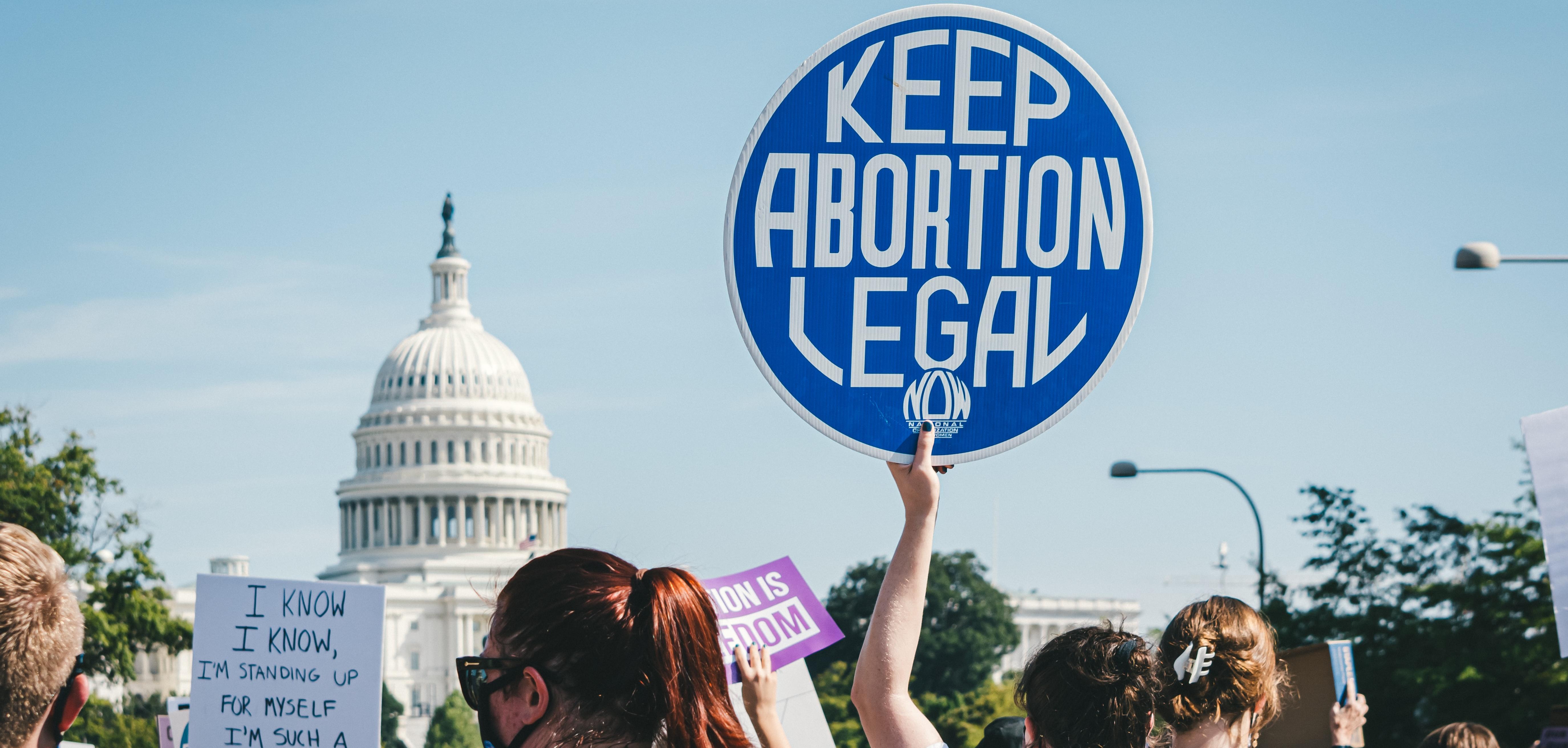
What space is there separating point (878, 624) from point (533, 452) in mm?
112029

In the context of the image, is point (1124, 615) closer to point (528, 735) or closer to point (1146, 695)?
point (1146, 695)

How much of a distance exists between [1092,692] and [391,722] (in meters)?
90.1

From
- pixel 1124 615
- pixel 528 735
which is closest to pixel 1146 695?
pixel 1124 615

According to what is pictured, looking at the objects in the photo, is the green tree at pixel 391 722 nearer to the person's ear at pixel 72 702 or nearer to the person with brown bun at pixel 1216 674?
the person with brown bun at pixel 1216 674

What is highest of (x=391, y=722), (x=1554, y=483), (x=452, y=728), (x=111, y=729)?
(x=391, y=722)

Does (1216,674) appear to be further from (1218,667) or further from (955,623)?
(955,623)

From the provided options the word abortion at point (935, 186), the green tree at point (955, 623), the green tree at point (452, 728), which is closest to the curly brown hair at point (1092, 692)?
the word abortion at point (935, 186)

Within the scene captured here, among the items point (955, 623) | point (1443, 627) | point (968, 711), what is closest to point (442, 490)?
point (955, 623)

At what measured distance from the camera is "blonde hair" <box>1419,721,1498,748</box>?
4965 millimetres

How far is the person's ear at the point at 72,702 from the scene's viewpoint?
2814 mm

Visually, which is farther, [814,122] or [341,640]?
[341,640]

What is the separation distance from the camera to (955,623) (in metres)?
76.2

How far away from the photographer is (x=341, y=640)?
22.2ft

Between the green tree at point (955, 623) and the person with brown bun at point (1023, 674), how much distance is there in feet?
218
